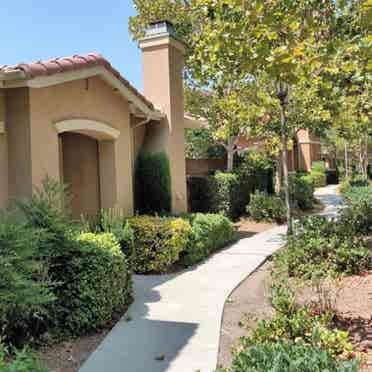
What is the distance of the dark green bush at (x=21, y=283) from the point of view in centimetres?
510

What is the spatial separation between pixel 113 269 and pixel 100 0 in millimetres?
9453

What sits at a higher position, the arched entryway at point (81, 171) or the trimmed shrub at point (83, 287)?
the arched entryway at point (81, 171)

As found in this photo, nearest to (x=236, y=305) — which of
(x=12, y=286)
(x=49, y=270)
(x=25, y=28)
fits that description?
(x=49, y=270)

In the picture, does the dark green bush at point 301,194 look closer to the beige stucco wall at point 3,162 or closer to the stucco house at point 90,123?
the stucco house at point 90,123

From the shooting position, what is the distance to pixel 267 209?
18.2 meters

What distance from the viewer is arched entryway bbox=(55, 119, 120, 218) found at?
10.9m

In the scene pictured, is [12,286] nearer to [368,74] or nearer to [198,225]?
[368,74]

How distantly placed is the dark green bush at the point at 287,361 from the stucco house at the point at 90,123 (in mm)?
5457

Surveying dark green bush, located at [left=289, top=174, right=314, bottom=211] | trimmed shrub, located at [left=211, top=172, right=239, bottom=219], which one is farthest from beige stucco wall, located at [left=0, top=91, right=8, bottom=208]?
dark green bush, located at [left=289, top=174, right=314, bottom=211]

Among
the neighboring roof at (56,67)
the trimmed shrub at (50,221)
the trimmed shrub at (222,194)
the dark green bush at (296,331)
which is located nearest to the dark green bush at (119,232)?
the trimmed shrub at (50,221)

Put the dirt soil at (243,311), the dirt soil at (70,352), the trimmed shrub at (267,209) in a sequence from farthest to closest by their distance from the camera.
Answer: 1. the trimmed shrub at (267,209)
2. the dirt soil at (243,311)
3. the dirt soil at (70,352)

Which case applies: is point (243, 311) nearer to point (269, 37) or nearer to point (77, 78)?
point (269, 37)

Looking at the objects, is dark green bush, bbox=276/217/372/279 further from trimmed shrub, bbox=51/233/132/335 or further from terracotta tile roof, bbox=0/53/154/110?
terracotta tile roof, bbox=0/53/154/110

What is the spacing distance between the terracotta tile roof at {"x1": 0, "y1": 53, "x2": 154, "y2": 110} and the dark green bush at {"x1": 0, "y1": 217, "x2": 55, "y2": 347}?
9.93ft
